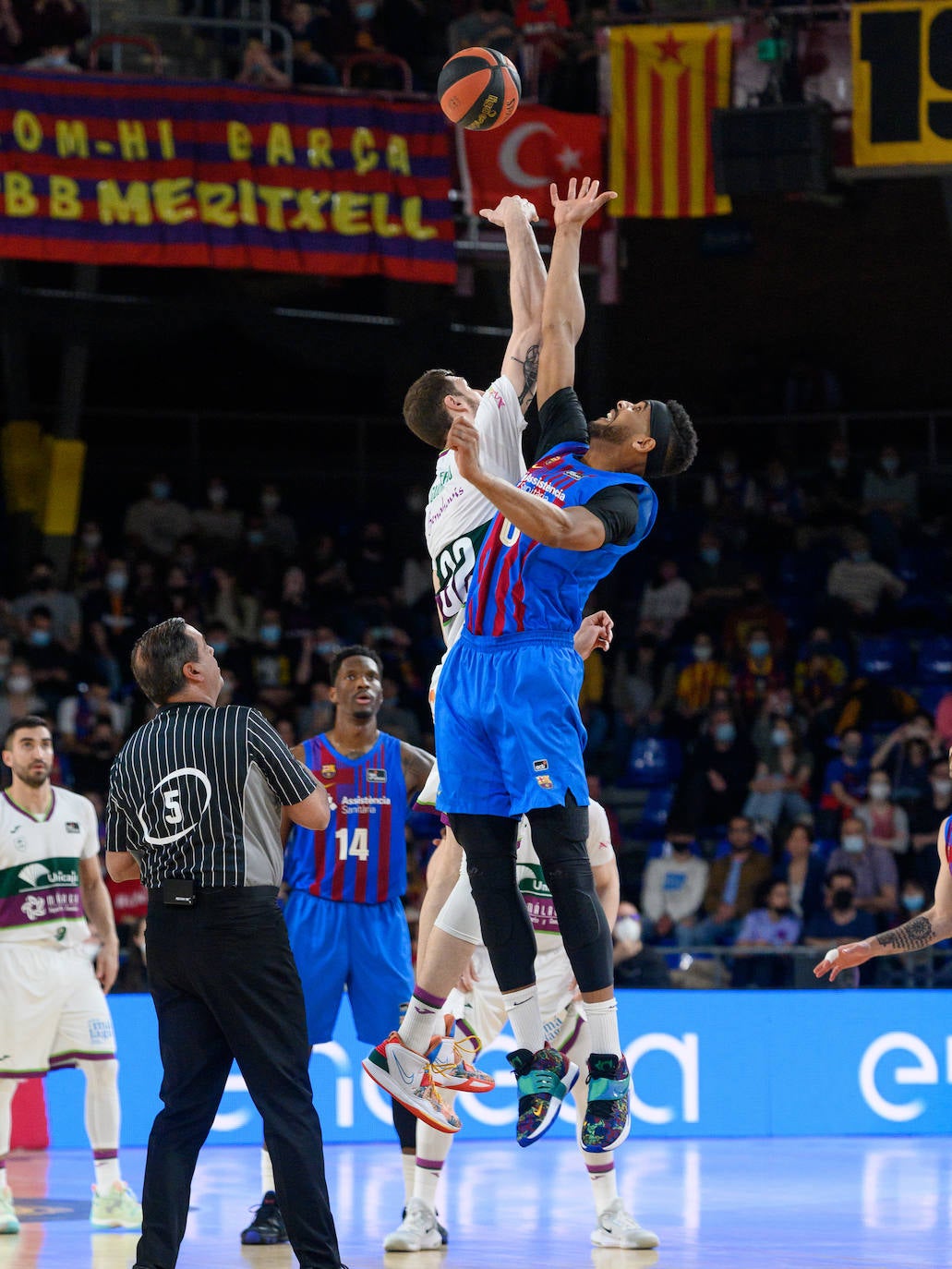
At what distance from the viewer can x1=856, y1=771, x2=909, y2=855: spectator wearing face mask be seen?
1445 centimetres

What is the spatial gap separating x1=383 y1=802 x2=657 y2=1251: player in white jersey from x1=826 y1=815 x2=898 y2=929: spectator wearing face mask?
17.2ft

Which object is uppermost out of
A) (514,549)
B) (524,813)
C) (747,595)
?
(747,595)

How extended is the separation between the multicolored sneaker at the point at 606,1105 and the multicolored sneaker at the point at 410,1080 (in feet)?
Result: 1.66

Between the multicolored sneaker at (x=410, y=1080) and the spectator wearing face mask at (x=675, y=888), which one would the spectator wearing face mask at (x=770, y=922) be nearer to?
the spectator wearing face mask at (x=675, y=888)

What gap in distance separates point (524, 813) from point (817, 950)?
663 cm

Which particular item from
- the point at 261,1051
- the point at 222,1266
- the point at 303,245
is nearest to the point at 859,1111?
the point at 222,1266

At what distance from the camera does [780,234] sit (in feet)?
70.2

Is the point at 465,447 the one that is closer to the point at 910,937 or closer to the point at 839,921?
the point at 910,937

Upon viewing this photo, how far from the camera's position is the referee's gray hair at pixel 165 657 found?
6180mm

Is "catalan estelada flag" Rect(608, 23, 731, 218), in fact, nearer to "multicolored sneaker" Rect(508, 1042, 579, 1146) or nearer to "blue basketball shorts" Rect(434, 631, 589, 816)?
"blue basketball shorts" Rect(434, 631, 589, 816)

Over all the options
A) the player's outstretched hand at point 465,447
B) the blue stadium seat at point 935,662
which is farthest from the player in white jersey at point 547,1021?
the blue stadium seat at point 935,662

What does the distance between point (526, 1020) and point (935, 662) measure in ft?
41.4

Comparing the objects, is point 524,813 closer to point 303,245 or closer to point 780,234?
point 303,245

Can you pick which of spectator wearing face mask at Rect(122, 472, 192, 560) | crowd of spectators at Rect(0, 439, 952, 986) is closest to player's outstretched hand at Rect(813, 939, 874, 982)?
crowd of spectators at Rect(0, 439, 952, 986)
